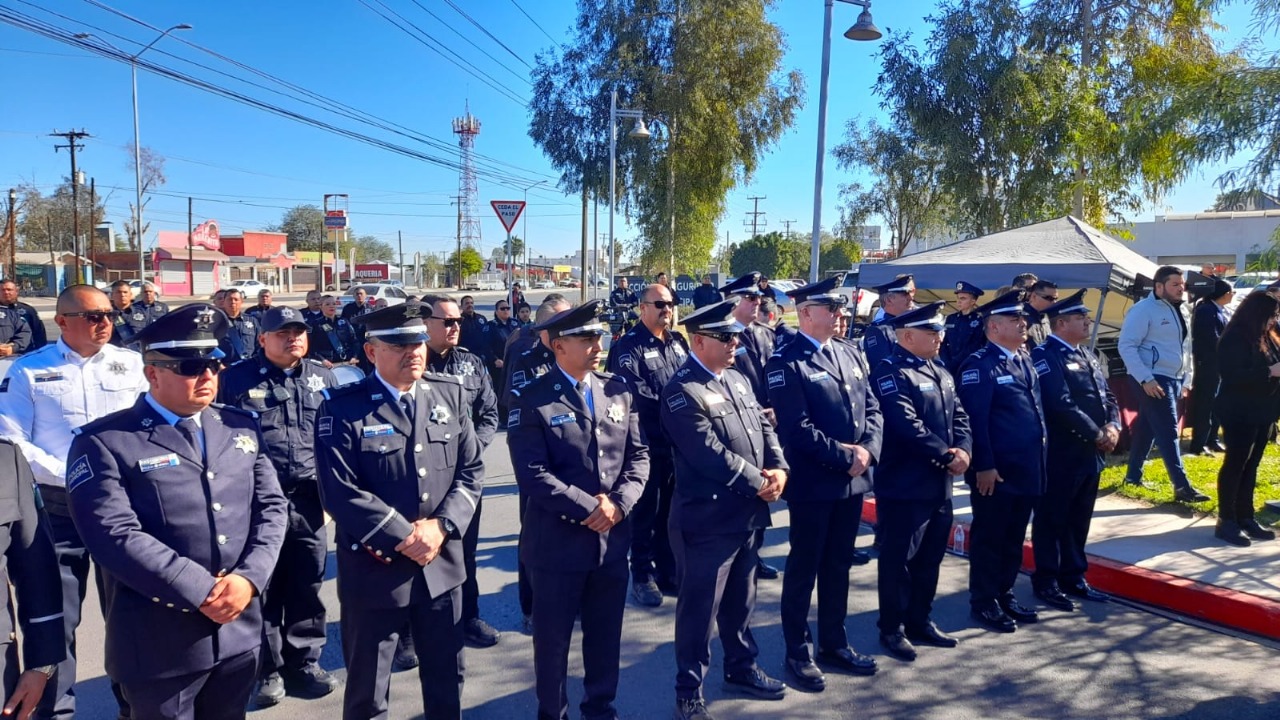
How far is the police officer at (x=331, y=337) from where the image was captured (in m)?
10.4

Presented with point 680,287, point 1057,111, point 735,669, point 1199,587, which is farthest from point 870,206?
point 735,669

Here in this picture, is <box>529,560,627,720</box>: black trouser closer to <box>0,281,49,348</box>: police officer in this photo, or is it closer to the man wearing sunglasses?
the man wearing sunglasses

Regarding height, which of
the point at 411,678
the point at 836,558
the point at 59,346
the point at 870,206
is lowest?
the point at 411,678

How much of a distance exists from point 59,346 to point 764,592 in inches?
170

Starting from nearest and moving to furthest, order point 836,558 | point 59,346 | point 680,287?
point 59,346
point 836,558
point 680,287

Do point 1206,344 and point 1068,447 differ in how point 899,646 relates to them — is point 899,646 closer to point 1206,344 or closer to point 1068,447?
point 1068,447

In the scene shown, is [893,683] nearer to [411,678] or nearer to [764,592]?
[764,592]

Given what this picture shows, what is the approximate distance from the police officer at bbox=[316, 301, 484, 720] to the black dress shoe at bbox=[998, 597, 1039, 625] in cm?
345

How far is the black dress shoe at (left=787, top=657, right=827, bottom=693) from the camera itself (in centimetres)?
407

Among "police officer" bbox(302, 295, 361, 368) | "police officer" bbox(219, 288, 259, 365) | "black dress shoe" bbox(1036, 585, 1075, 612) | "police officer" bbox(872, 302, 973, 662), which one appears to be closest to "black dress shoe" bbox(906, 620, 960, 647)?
"police officer" bbox(872, 302, 973, 662)

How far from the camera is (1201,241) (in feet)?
→ 146

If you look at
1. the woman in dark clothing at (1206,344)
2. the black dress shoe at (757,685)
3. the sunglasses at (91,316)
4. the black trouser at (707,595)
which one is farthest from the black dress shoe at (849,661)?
the woman in dark clothing at (1206,344)

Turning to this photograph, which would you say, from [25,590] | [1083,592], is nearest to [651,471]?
[1083,592]

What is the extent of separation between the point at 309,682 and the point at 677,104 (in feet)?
71.1
